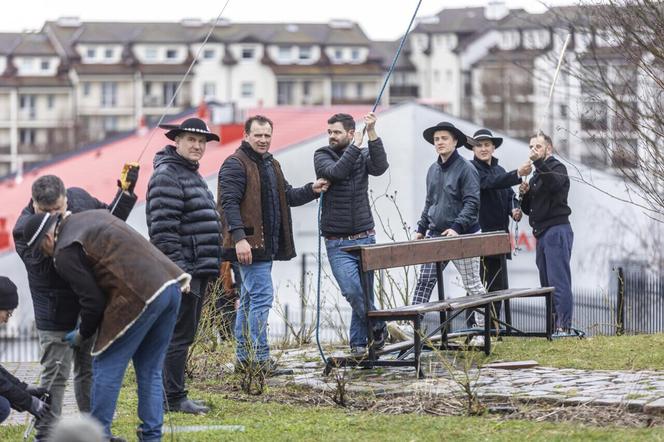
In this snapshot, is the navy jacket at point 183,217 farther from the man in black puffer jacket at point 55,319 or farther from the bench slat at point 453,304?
the bench slat at point 453,304

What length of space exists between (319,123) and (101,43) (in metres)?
92.7

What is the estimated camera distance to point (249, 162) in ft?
35.4

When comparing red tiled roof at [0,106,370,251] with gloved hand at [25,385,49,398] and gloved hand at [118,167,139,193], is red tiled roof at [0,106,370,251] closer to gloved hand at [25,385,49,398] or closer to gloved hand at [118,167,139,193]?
gloved hand at [118,167,139,193]

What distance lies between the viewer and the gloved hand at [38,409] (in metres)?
8.38

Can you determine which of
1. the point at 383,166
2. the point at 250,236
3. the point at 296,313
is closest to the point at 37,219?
the point at 250,236

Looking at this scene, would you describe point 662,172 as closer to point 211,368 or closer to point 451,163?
point 451,163

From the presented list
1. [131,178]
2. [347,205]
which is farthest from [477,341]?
[131,178]

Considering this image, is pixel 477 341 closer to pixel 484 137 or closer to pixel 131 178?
pixel 484 137

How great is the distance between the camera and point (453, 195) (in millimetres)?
12062

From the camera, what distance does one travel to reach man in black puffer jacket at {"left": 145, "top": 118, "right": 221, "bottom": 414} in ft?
31.4

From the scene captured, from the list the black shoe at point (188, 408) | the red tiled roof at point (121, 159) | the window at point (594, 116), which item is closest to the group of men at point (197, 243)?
the black shoe at point (188, 408)

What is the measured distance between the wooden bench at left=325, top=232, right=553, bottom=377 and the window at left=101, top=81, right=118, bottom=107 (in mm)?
124656

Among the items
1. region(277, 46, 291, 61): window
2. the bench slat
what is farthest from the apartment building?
the bench slat

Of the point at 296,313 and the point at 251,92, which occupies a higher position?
the point at 251,92
